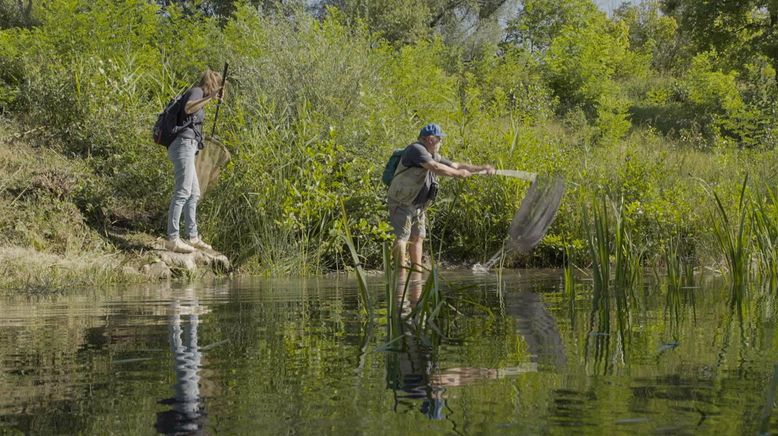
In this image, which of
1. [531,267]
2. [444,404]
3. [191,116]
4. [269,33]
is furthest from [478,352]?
[269,33]

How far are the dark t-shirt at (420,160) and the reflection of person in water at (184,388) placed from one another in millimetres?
4573

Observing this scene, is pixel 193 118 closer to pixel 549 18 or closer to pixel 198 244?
pixel 198 244

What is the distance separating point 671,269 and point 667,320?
825mm

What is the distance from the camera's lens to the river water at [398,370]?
2623mm

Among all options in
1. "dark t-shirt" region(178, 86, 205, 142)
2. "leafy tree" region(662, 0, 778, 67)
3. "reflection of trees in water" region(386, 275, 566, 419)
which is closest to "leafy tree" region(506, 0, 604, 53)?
"leafy tree" region(662, 0, 778, 67)

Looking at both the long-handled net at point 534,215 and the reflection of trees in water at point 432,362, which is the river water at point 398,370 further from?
the long-handled net at point 534,215

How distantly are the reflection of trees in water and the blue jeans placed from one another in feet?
20.2

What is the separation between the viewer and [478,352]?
400cm

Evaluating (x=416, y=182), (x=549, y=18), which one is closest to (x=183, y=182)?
(x=416, y=182)

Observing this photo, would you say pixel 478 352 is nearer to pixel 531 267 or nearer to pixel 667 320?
pixel 667 320

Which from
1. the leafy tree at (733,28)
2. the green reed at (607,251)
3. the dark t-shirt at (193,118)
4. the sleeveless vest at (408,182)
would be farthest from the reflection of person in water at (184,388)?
the leafy tree at (733,28)

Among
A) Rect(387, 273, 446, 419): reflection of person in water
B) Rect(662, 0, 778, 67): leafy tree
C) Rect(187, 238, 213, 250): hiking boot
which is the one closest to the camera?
Rect(387, 273, 446, 419): reflection of person in water

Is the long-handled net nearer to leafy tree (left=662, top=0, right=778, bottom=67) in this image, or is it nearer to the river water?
the river water

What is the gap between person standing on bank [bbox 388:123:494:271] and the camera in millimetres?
9906
